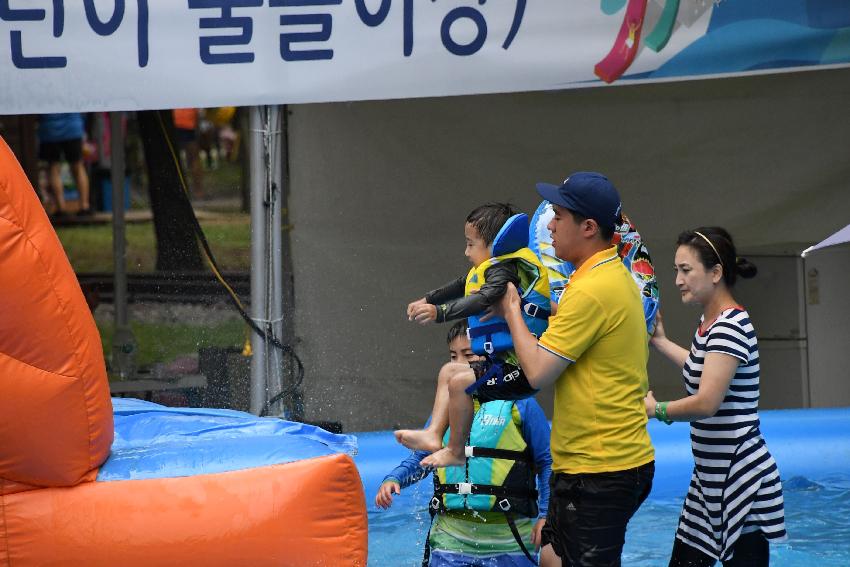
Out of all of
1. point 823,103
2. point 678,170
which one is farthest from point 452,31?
point 823,103

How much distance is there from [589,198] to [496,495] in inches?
34.4

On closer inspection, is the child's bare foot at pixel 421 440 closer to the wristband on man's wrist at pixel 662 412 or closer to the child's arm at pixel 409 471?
the child's arm at pixel 409 471

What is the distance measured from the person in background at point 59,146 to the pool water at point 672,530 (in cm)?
728

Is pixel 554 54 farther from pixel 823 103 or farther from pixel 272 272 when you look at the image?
pixel 823 103

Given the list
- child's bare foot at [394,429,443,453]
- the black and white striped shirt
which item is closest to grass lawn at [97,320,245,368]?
child's bare foot at [394,429,443,453]

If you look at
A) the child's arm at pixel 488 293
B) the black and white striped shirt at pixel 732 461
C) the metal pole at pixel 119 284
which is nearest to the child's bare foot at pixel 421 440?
the child's arm at pixel 488 293

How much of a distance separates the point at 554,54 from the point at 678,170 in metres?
1.80

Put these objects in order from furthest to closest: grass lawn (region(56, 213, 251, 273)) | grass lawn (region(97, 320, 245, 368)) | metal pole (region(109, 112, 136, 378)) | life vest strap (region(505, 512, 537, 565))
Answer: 1. grass lawn (region(56, 213, 251, 273))
2. grass lawn (region(97, 320, 245, 368))
3. metal pole (region(109, 112, 136, 378))
4. life vest strap (region(505, 512, 537, 565))

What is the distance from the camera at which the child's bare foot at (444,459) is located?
10.9 ft

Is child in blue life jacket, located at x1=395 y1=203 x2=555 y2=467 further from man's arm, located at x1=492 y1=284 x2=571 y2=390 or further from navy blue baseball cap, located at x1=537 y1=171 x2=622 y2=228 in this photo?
navy blue baseball cap, located at x1=537 y1=171 x2=622 y2=228

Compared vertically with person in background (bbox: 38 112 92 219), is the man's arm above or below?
below

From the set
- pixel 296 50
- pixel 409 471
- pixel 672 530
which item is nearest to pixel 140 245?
pixel 296 50

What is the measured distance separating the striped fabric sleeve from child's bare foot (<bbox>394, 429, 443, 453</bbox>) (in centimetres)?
79

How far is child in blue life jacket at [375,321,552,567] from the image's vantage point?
3320mm
